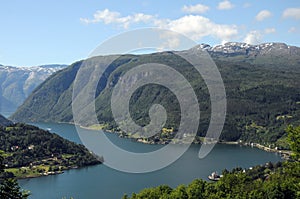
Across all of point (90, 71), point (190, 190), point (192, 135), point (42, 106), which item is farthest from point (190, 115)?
point (42, 106)

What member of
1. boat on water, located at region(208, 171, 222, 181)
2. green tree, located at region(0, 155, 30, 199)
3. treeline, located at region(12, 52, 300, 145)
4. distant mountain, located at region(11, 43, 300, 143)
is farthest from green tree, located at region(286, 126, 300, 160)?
distant mountain, located at region(11, 43, 300, 143)

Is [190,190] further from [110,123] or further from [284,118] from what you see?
[110,123]

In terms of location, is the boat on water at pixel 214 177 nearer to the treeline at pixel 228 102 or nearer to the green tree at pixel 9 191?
the treeline at pixel 228 102

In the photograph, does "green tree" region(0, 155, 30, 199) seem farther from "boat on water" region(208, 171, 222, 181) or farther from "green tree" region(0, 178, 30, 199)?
"boat on water" region(208, 171, 222, 181)

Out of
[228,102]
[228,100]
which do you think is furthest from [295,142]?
[228,100]

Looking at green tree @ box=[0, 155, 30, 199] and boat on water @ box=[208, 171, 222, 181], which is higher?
green tree @ box=[0, 155, 30, 199]

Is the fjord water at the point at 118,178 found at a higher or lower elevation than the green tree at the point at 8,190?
lower

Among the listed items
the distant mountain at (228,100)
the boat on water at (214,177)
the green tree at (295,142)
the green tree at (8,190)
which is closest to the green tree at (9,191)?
the green tree at (8,190)

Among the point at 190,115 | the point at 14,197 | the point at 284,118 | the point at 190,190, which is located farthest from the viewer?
the point at 190,115
